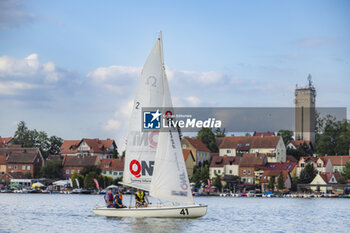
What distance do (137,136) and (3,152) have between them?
366ft

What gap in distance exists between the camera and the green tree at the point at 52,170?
5305 inches

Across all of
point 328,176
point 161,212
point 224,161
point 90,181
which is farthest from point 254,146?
point 161,212

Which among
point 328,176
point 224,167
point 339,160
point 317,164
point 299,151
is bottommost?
point 328,176

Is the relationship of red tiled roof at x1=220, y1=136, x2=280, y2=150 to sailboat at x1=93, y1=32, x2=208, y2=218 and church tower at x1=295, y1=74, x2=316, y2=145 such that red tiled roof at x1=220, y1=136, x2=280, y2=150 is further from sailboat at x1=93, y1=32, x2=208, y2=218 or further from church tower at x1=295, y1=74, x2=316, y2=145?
sailboat at x1=93, y1=32, x2=208, y2=218

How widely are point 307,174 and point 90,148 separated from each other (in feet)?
181

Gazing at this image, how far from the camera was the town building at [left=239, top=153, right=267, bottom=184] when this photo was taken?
405 ft

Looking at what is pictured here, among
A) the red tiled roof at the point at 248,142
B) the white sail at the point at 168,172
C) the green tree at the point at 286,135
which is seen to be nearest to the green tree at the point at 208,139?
the red tiled roof at the point at 248,142

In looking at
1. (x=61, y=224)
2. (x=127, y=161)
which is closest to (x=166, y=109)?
(x=127, y=161)

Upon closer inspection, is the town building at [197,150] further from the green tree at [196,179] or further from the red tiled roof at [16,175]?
the red tiled roof at [16,175]

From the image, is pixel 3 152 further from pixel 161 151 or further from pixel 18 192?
pixel 161 151

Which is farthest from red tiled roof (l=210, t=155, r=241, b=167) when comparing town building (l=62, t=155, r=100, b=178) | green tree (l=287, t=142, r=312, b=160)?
town building (l=62, t=155, r=100, b=178)

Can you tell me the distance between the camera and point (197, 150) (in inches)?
5295

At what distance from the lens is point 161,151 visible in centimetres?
3831

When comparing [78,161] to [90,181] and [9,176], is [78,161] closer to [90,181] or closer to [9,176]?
[9,176]
